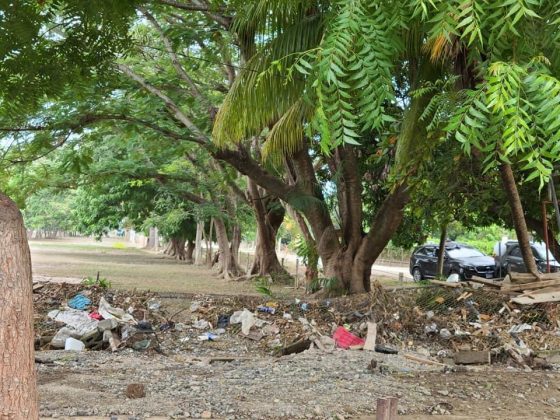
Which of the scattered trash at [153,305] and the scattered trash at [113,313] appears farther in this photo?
the scattered trash at [153,305]

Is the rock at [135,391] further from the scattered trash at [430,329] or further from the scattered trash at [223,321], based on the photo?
the scattered trash at [430,329]

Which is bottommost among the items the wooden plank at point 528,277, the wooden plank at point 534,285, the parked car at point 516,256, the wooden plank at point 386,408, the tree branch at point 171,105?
the wooden plank at point 386,408

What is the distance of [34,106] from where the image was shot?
5.82 m

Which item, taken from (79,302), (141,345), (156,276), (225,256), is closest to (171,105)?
(79,302)

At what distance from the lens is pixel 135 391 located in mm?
6430

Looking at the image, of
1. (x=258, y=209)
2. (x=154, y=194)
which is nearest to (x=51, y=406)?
(x=258, y=209)

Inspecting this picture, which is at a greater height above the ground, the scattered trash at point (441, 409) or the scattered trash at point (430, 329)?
the scattered trash at point (430, 329)

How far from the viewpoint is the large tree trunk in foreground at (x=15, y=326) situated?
2842mm

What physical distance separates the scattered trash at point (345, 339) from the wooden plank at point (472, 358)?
1545 mm

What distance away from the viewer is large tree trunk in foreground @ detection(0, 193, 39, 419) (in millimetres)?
2842

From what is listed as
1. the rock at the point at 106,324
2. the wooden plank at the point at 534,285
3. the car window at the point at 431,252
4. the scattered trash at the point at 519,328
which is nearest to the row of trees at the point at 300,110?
the wooden plank at the point at 534,285

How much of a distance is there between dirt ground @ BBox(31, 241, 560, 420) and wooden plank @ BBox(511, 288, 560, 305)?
7.03 feet

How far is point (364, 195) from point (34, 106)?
1220cm

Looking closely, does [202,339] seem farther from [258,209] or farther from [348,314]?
[258,209]
